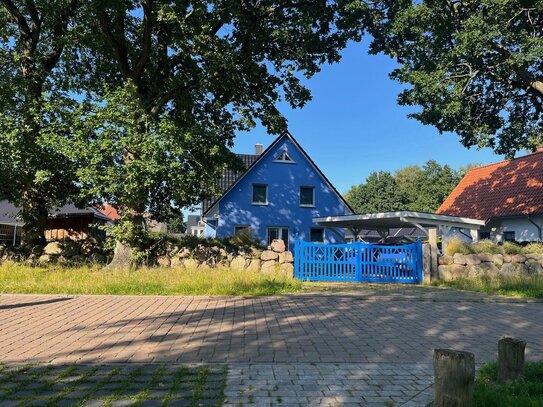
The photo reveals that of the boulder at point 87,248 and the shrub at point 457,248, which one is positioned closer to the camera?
the shrub at point 457,248

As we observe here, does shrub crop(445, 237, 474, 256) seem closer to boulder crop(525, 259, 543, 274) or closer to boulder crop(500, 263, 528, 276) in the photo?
boulder crop(500, 263, 528, 276)

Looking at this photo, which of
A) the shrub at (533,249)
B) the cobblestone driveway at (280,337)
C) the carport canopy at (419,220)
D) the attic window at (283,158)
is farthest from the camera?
the attic window at (283,158)

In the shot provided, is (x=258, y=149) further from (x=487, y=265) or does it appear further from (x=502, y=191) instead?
(x=487, y=265)

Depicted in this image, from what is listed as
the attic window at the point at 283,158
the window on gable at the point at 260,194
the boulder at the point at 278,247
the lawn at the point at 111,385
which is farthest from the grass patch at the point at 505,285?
the attic window at the point at 283,158

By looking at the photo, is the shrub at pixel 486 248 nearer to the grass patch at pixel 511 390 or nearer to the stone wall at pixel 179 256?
the stone wall at pixel 179 256

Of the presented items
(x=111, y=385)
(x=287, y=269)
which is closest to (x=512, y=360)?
(x=111, y=385)

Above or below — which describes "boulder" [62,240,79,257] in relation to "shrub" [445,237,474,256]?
below

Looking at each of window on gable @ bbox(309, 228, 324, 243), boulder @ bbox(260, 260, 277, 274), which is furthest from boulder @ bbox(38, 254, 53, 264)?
window on gable @ bbox(309, 228, 324, 243)

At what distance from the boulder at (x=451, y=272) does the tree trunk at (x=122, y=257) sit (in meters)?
10.9

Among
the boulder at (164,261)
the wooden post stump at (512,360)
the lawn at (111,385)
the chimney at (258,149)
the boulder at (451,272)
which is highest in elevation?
the chimney at (258,149)

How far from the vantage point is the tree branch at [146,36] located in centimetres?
1483

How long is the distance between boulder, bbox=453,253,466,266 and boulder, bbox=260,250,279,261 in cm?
652

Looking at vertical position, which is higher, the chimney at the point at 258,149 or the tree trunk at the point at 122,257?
the chimney at the point at 258,149

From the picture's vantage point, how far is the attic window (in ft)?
98.9
